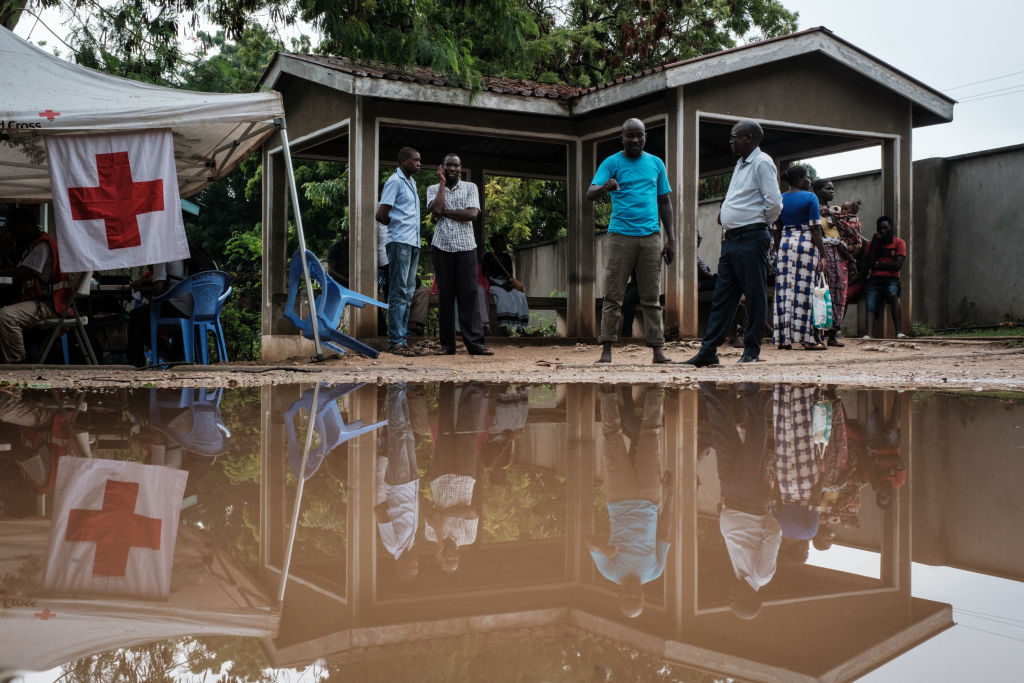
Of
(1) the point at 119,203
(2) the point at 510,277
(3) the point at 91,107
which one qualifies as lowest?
(2) the point at 510,277

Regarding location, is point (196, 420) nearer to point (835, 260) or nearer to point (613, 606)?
point (613, 606)

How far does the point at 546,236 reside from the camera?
78.2ft

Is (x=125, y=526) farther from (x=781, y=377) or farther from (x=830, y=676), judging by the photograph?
(x=781, y=377)

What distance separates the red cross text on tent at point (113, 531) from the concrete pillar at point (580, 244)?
10256 mm

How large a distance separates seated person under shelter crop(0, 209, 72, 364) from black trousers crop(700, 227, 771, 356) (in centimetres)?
569

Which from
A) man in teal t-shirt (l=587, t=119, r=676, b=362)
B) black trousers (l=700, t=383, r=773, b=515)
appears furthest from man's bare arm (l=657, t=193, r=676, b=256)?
black trousers (l=700, t=383, r=773, b=515)

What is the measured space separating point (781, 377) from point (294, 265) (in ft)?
15.9

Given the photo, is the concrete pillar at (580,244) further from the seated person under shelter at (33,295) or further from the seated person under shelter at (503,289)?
the seated person under shelter at (33,295)

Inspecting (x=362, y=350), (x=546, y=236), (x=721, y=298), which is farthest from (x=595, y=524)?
(x=546, y=236)

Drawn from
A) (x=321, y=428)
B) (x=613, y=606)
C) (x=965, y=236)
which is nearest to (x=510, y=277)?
(x=965, y=236)

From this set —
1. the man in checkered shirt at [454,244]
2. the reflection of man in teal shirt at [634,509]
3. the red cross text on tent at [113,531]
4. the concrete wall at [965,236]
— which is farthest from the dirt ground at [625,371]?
the concrete wall at [965,236]

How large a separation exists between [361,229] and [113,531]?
8858 millimetres

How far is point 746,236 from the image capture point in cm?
753

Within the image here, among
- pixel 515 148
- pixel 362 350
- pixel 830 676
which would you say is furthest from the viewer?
pixel 515 148
